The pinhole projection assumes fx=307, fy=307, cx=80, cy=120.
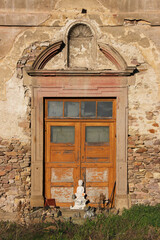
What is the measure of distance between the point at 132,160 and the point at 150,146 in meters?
0.47

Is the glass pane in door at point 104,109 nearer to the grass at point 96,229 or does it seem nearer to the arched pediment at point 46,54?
the arched pediment at point 46,54

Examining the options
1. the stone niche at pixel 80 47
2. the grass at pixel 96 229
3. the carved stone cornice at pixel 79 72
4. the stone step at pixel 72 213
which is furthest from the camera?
the stone niche at pixel 80 47

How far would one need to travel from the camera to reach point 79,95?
6254 mm

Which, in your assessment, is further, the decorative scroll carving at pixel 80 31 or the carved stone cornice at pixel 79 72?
the decorative scroll carving at pixel 80 31

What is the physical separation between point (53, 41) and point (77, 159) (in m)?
2.47

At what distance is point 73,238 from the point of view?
4.76 metres

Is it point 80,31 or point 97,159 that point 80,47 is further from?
point 97,159

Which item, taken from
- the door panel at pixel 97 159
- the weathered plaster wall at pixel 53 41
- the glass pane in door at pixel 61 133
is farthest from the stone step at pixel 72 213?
the glass pane in door at pixel 61 133

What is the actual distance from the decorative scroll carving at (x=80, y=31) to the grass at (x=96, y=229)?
3611 mm

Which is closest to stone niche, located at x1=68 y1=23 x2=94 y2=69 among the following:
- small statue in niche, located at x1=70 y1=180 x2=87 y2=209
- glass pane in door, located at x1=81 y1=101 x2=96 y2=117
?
glass pane in door, located at x1=81 y1=101 x2=96 y2=117

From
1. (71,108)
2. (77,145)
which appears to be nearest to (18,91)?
(71,108)

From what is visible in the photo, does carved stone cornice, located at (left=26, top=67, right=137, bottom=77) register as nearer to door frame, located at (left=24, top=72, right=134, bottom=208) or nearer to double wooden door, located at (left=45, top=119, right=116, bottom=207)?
door frame, located at (left=24, top=72, right=134, bottom=208)

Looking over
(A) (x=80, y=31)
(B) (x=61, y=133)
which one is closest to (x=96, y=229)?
(B) (x=61, y=133)

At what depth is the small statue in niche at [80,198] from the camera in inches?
245
